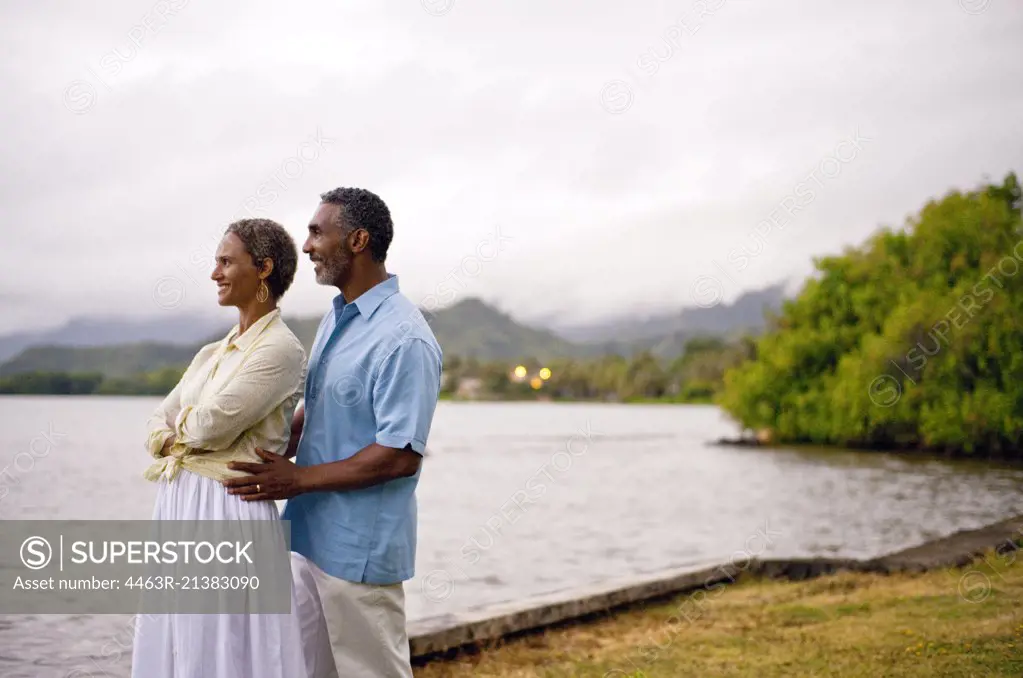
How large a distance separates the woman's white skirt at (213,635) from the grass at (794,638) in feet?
10.3

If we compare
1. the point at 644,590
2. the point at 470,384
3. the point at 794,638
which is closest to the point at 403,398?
the point at 794,638

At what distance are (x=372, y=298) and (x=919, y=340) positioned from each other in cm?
4489

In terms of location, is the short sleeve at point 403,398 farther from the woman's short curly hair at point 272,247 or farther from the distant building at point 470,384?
the distant building at point 470,384

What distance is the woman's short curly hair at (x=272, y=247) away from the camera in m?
3.50

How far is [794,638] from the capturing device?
6.99 meters

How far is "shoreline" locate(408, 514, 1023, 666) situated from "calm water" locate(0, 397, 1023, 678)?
1.49 feet

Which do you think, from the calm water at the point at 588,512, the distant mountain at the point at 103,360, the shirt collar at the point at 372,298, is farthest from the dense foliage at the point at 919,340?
the shirt collar at the point at 372,298

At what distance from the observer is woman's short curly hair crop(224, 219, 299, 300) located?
11.5ft

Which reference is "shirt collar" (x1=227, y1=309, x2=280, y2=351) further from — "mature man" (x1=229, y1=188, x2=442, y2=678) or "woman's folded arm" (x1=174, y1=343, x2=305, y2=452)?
"mature man" (x1=229, y1=188, x2=442, y2=678)

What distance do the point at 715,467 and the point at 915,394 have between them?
973 centimetres

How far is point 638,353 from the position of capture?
154 metres

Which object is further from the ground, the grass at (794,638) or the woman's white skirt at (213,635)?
the woman's white skirt at (213,635)

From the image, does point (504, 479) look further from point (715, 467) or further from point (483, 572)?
point (483, 572)

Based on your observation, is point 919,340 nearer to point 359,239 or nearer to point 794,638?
point 794,638
